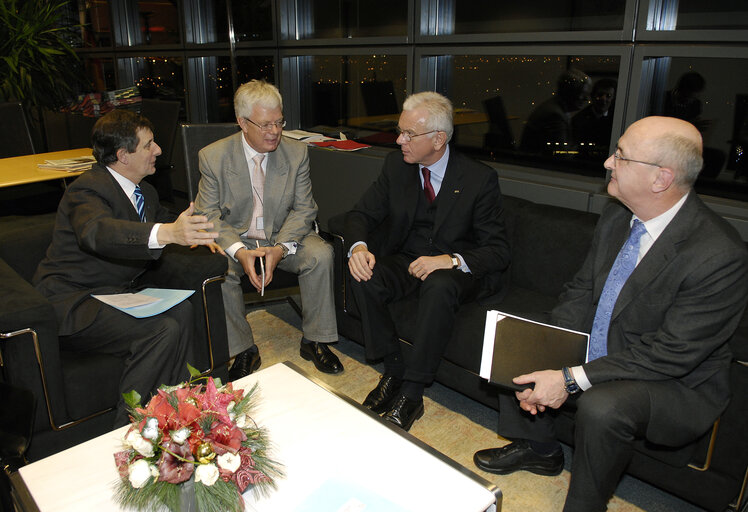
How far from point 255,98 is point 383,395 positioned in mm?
1548

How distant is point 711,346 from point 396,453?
39.3 inches

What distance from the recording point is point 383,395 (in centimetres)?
254

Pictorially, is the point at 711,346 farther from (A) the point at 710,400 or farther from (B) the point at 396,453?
(B) the point at 396,453

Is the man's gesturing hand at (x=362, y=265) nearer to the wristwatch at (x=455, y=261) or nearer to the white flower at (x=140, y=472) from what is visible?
the wristwatch at (x=455, y=261)

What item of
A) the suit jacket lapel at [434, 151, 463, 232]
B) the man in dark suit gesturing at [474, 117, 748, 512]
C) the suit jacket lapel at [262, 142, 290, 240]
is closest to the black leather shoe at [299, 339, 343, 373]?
the suit jacket lapel at [262, 142, 290, 240]

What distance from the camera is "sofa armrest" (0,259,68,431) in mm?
1914

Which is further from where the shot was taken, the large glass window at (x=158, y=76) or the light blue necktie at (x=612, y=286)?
the large glass window at (x=158, y=76)

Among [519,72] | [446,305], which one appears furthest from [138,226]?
[519,72]

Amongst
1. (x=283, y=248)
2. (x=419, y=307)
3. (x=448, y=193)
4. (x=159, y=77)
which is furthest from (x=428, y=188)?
(x=159, y=77)

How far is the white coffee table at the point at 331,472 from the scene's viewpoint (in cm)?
142

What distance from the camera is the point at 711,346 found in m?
1.71

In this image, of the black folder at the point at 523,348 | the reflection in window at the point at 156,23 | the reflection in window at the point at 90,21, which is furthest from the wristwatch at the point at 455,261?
the reflection in window at the point at 90,21

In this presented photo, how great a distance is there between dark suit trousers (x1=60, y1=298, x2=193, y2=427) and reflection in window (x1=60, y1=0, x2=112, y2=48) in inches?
210

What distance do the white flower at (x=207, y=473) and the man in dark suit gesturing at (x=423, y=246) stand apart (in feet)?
4.27
